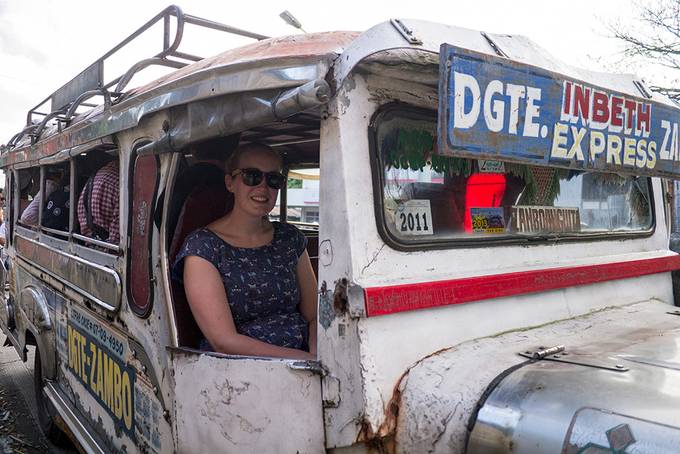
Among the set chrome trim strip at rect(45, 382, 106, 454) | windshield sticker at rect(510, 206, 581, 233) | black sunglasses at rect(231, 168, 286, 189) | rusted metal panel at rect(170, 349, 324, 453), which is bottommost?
chrome trim strip at rect(45, 382, 106, 454)

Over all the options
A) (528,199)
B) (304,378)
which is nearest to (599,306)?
(528,199)

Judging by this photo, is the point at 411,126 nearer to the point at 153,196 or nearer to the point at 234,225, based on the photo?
the point at 234,225

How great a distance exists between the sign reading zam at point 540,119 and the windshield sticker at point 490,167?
0.35 m

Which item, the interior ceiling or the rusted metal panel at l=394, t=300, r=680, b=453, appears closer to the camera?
the rusted metal panel at l=394, t=300, r=680, b=453

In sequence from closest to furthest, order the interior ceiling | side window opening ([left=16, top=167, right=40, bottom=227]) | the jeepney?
the jeepney, the interior ceiling, side window opening ([left=16, top=167, right=40, bottom=227])

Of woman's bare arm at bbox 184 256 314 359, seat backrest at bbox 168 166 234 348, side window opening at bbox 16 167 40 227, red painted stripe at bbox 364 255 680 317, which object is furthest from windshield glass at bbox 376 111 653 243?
side window opening at bbox 16 167 40 227

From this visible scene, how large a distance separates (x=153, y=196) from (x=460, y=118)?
4.56 feet

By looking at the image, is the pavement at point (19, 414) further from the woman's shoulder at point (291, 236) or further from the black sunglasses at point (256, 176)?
the black sunglasses at point (256, 176)

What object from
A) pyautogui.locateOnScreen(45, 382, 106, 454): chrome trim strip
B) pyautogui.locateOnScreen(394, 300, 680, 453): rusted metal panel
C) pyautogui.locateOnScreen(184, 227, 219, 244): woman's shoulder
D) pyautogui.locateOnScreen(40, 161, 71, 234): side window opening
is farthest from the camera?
pyautogui.locateOnScreen(40, 161, 71, 234): side window opening

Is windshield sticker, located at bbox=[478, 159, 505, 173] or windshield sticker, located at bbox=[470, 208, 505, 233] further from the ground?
windshield sticker, located at bbox=[478, 159, 505, 173]

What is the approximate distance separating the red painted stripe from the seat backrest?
43.3 inches

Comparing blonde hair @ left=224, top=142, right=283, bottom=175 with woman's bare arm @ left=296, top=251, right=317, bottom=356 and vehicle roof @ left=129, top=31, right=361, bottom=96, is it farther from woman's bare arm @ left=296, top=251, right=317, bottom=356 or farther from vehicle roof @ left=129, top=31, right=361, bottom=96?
woman's bare arm @ left=296, top=251, right=317, bottom=356

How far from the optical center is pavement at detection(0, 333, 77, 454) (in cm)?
397

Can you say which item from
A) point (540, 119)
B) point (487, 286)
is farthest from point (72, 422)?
point (540, 119)
